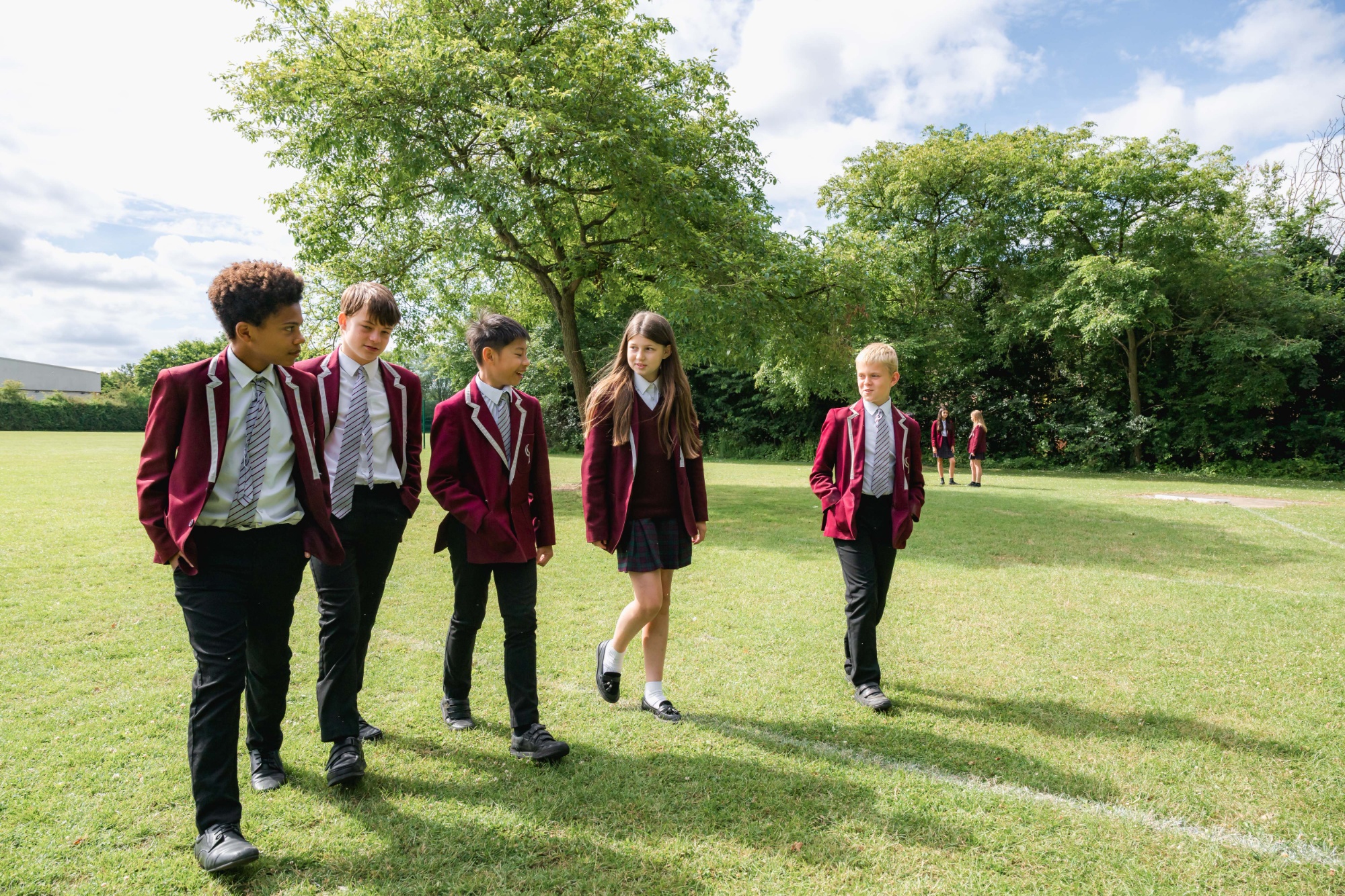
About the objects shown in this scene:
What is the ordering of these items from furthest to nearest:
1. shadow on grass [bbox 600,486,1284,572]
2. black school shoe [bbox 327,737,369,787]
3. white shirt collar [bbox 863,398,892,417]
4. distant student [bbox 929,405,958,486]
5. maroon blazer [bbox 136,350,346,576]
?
1. distant student [bbox 929,405,958,486]
2. shadow on grass [bbox 600,486,1284,572]
3. white shirt collar [bbox 863,398,892,417]
4. black school shoe [bbox 327,737,369,787]
5. maroon blazer [bbox 136,350,346,576]

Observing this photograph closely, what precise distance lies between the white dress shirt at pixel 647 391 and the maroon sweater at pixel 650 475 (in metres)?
0.04

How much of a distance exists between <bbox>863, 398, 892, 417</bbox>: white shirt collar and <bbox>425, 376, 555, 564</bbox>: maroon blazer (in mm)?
1924

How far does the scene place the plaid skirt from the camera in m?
3.90

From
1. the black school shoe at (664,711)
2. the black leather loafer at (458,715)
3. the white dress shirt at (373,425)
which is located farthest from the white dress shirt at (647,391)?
the black leather loafer at (458,715)

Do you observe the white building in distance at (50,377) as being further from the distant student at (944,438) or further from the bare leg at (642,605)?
the bare leg at (642,605)

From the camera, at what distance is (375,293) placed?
3.53m

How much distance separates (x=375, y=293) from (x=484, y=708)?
7.37 ft

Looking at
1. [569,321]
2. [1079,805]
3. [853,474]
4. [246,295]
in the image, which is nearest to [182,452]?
[246,295]

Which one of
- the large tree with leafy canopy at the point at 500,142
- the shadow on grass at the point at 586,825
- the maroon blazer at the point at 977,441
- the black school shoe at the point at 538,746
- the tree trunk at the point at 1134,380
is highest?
the large tree with leafy canopy at the point at 500,142

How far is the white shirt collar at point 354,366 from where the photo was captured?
354 centimetres

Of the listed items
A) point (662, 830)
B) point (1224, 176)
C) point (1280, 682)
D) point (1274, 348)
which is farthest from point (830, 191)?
point (662, 830)

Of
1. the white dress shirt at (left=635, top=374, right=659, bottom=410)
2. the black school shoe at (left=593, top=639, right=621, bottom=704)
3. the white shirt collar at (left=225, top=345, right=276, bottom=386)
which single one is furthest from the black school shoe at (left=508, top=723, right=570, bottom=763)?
the white shirt collar at (left=225, top=345, right=276, bottom=386)

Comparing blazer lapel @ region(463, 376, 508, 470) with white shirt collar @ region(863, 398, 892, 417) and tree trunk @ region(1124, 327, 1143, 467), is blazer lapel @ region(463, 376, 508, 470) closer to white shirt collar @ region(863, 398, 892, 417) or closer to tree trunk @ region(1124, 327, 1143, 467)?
white shirt collar @ region(863, 398, 892, 417)

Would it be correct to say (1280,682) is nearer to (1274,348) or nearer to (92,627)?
(92,627)
